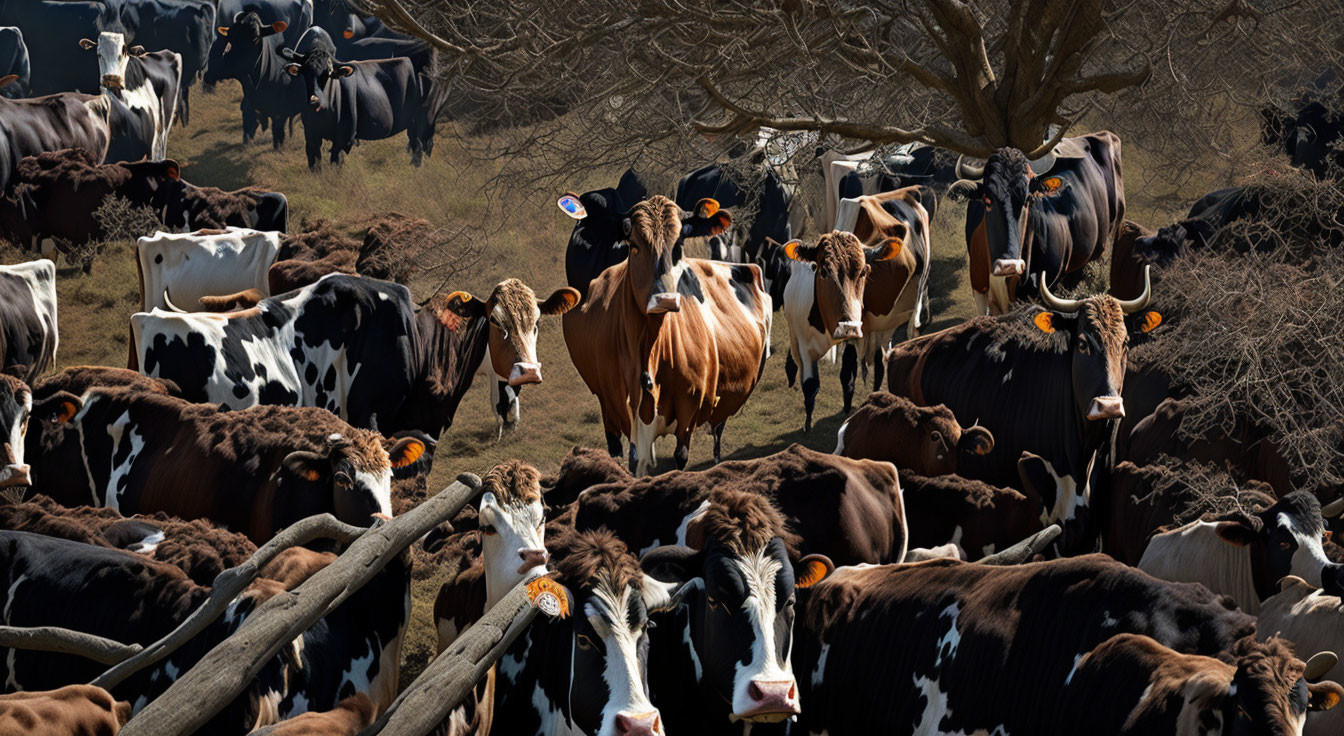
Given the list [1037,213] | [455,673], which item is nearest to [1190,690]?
[455,673]

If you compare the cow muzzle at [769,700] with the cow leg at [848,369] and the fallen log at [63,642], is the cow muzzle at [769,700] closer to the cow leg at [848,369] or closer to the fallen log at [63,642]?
the fallen log at [63,642]

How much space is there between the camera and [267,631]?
4602mm

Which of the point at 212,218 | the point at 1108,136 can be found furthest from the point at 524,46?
the point at 1108,136

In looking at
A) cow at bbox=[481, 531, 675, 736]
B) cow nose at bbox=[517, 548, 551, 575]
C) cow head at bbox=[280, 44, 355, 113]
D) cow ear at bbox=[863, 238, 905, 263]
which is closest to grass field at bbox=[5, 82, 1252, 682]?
cow head at bbox=[280, 44, 355, 113]

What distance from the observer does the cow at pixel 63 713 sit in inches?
168

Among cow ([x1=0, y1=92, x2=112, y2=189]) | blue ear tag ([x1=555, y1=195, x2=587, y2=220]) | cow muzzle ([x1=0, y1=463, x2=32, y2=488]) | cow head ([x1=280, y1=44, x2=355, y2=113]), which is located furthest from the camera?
cow head ([x1=280, y1=44, x2=355, y2=113])

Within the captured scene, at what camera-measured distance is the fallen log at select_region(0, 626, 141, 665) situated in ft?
14.8

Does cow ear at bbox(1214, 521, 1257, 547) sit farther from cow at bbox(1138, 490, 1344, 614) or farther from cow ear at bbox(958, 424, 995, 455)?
cow ear at bbox(958, 424, 995, 455)

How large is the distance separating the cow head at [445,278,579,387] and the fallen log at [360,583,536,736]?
4.34m

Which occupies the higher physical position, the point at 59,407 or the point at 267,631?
the point at 267,631

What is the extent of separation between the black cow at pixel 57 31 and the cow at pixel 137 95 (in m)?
4.10

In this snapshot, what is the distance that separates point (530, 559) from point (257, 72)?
18.8 metres

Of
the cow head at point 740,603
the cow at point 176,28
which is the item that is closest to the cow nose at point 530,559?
the cow head at point 740,603

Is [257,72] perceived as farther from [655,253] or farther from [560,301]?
[655,253]
